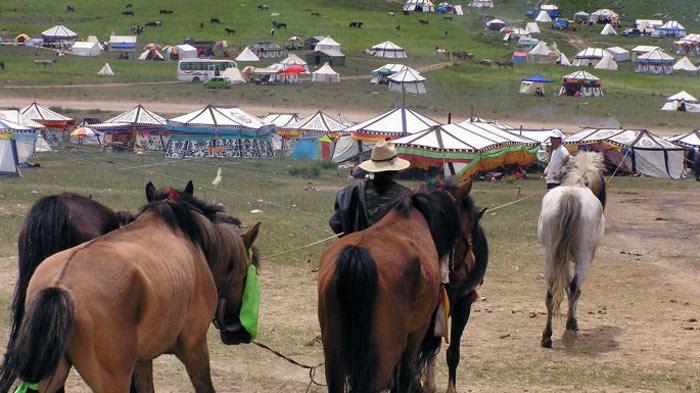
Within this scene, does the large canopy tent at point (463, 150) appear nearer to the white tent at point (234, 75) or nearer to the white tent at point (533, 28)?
the white tent at point (234, 75)

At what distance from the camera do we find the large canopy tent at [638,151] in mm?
31422

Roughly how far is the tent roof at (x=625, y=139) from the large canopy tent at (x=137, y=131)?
14531 millimetres

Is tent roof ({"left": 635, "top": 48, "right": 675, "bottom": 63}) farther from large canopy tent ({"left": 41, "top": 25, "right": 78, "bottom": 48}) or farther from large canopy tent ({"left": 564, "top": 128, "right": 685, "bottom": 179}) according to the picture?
large canopy tent ({"left": 564, "top": 128, "right": 685, "bottom": 179})

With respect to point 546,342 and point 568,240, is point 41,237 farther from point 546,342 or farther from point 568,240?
point 568,240

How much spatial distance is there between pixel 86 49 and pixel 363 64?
20.1m

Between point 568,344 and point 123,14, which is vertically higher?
point 123,14

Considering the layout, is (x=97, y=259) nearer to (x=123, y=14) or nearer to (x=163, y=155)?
(x=163, y=155)

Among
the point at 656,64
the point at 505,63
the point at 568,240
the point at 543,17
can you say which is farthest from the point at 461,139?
the point at 543,17

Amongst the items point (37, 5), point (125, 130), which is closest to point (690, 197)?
point (125, 130)

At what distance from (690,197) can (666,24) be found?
81.3 m

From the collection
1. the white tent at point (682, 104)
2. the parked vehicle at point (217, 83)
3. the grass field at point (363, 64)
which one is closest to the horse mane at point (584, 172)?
the grass field at point (363, 64)

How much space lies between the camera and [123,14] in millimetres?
93750

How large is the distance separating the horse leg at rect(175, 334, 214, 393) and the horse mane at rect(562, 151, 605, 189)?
5784mm

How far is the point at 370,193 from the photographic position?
705cm
